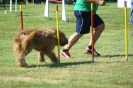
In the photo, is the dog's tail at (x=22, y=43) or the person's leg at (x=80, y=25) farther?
the person's leg at (x=80, y=25)

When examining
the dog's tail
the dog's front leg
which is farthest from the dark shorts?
the dog's front leg

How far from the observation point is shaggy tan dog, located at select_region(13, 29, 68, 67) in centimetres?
845

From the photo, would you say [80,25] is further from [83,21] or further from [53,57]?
[53,57]

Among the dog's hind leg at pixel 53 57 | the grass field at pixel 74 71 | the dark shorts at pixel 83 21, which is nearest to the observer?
the grass field at pixel 74 71

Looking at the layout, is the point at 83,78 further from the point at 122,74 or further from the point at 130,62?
the point at 130,62

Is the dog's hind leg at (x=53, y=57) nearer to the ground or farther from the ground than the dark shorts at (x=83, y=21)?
nearer to the ground

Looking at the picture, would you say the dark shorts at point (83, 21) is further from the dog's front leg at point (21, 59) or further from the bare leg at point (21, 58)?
the dog's front leg at point (21, 59)

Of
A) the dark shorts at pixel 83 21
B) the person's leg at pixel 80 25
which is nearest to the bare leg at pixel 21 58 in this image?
the person's leg at pixel 80 25

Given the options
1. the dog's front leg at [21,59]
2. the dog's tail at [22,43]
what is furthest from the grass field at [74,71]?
the dog's tail at [22,43]

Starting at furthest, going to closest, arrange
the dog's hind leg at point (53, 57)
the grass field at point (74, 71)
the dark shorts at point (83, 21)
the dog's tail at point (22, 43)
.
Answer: the dark shorts at point (83, 21)
the dog's hind leg at point (53, 57)
the dog's tail at point (22, 43)
the grass field at point (74, 71)

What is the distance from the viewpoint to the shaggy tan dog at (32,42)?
8.45m

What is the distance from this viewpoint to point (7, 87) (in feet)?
21.5

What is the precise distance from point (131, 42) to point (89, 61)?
161 inches

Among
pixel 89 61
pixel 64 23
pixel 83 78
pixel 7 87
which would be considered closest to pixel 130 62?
pixel 89 61
